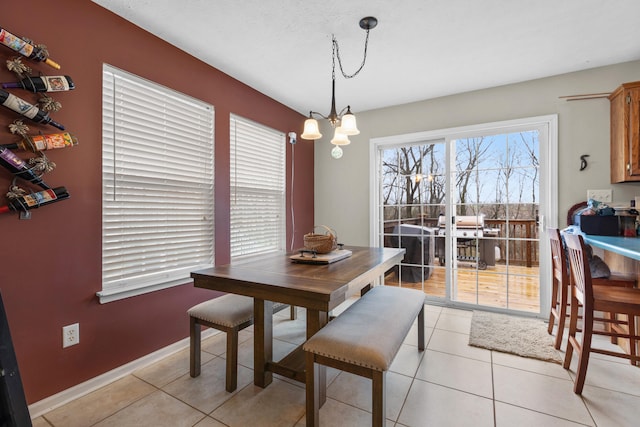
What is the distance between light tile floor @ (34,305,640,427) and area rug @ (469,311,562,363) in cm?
11

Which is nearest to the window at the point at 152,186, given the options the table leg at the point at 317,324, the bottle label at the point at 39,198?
the bottle label at the point at 39,198

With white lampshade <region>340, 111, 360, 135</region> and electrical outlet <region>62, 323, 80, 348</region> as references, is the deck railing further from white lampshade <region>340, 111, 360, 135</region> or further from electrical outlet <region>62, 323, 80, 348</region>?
electrical outlet <region>62, 323, 80, 348</region>

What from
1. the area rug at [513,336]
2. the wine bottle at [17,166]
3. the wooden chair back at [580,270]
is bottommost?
the area rug at [513,336]

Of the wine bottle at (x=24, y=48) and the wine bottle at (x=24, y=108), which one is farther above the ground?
the wine bottle at (x=24, y=48)

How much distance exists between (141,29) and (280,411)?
2799 millimetres

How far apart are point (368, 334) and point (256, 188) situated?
7.31ft

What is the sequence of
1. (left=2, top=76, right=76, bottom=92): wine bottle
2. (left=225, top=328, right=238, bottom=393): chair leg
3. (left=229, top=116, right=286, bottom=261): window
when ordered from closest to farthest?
(left=2, top=76, right=76, bottom=92): wine bottle → (left=225, top=328, right=238, bottom=393): chair leg → (left=229, top=116, right=286, bottom=261): window

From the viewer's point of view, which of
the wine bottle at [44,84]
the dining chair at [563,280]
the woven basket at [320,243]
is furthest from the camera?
the dining chair at [563,280]

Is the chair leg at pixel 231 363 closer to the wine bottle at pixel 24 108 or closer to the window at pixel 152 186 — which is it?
the window at pixel 152 186

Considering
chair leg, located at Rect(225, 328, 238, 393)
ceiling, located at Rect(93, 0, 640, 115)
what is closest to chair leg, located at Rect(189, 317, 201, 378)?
chair leg, located at Rect(225, 328, 238, 393)

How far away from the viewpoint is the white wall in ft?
8.87

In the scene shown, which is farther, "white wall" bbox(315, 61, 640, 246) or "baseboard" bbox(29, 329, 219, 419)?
"white wall" bbox(315, 61, 640, 246)

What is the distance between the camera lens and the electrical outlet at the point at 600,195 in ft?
8.75

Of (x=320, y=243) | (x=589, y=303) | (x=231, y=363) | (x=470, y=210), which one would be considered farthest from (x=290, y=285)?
(x=470, y=210)
